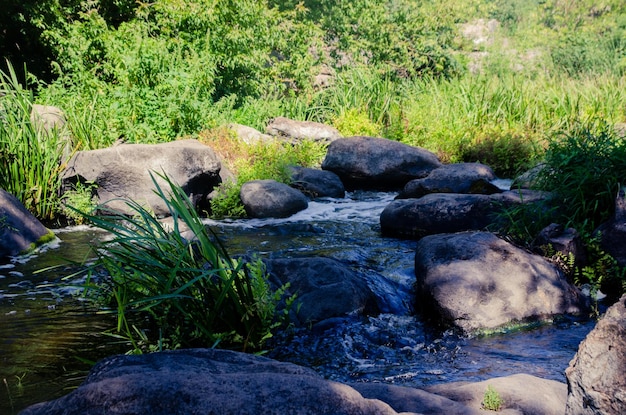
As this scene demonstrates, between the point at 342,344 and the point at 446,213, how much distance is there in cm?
342

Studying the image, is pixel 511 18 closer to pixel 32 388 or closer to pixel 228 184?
pixel 228 184

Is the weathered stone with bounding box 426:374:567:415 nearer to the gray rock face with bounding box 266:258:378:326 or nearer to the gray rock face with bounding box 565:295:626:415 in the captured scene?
the gray rock face with bounding box 565:295:626:415

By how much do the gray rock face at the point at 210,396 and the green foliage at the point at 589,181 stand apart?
477 cm

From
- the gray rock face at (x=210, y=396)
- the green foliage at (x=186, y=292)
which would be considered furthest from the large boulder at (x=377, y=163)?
the gray rock face at (x=210, y=396)

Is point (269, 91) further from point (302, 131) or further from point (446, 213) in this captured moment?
point (446, 213)

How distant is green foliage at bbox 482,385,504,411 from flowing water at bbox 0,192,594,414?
4.12ft

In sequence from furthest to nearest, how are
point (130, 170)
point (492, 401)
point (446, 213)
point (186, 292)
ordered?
point (130, 170), point (446, 213), point (186, 292), point (492, 401)

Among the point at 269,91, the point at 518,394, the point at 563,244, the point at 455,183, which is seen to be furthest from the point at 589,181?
the point at 269,91

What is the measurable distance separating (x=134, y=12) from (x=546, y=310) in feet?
41.6

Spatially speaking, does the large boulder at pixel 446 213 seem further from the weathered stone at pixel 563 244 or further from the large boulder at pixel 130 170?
the large boulder at pixel 130 170

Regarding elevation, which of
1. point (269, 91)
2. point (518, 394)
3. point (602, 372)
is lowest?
point (269, 91)

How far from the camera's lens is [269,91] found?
17.5 m

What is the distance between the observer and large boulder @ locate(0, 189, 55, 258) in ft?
22.1

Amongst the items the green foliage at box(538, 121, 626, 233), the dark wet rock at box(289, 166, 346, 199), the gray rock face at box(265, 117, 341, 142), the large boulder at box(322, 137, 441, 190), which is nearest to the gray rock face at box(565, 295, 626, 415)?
the green foliage at box(538, 121, 626, 233)
